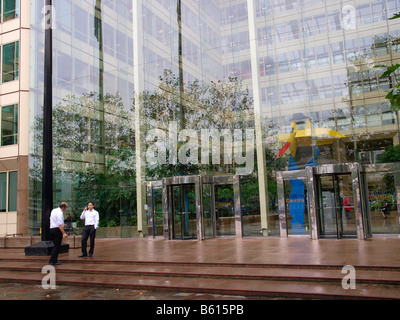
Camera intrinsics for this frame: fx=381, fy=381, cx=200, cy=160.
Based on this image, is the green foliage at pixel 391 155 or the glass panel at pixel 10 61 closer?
the green foliage at pixel 391 155

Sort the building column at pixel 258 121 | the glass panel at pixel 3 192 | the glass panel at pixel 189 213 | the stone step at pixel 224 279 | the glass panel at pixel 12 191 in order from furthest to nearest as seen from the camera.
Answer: the glass panel at pixel 3 192, the glass panel at pixel 12 191, the glass panel at pixel 189 213, the building column at pixel 258 121, the stone step at pixel 224 279

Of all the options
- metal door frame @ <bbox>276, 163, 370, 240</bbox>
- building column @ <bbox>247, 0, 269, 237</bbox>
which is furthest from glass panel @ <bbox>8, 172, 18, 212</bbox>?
metal door frame @ <bbox>276, 163, 370, 240</bbox>

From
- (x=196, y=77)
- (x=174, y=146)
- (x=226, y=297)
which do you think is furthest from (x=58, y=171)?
(x=226, y=297)

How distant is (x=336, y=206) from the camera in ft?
46.2

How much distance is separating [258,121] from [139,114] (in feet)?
21.6

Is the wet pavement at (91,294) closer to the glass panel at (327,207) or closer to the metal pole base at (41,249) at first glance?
the metal pole base at (41,249)

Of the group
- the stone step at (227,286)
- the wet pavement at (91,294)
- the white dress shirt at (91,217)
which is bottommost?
the wet pavement at (91,294)

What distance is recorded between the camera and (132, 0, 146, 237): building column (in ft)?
61.5

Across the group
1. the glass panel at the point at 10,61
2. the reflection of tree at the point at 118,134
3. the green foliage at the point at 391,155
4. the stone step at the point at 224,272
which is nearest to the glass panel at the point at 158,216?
the reflection of tree at the point at 118,134

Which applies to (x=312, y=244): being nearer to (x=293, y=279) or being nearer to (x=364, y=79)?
(x=293, y=279)

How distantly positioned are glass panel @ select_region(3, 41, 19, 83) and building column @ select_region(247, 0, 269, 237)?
14730mm

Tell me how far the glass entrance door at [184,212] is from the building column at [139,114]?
2.71 metres

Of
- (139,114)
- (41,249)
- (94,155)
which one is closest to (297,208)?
(41,249)

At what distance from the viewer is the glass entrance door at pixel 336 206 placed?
1369cm
